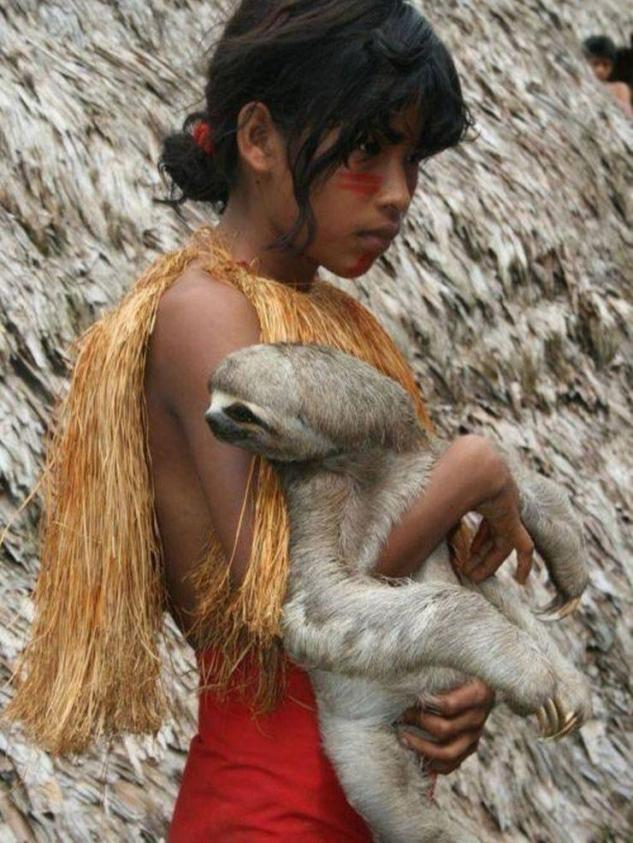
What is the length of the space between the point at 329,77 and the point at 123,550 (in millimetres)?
747

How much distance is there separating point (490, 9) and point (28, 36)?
8.64 feet

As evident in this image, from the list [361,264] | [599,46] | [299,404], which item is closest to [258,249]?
[361,264]

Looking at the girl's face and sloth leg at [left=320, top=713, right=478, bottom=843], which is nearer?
sloth leg at [left=320, top=713, right=478, bottom=843]

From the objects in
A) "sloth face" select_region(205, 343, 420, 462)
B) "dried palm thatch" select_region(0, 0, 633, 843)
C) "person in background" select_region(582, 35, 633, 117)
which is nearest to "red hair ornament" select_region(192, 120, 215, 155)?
"sloth face" select_region(205, 343, 420, 462)

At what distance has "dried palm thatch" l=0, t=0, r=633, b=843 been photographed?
4055 mm

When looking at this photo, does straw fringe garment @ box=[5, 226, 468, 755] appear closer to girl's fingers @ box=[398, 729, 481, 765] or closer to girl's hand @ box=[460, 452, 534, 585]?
girl's hand @ box=[460, 452, 534, 585]

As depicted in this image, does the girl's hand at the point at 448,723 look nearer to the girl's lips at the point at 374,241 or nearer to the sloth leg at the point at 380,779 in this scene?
the sloth leg at the point at 380,779

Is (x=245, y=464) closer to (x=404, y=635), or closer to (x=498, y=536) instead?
(x=404, y=635)

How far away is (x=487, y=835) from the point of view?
4.59m

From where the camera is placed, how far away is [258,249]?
2592 millimetres

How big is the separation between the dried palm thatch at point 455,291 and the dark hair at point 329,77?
4.86 ft

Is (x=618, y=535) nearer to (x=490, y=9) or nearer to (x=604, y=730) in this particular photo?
(x=604, y=730)

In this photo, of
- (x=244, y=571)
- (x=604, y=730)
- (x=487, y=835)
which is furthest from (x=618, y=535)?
(x=244, y=571)

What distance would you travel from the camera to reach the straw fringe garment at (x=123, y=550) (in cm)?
247
